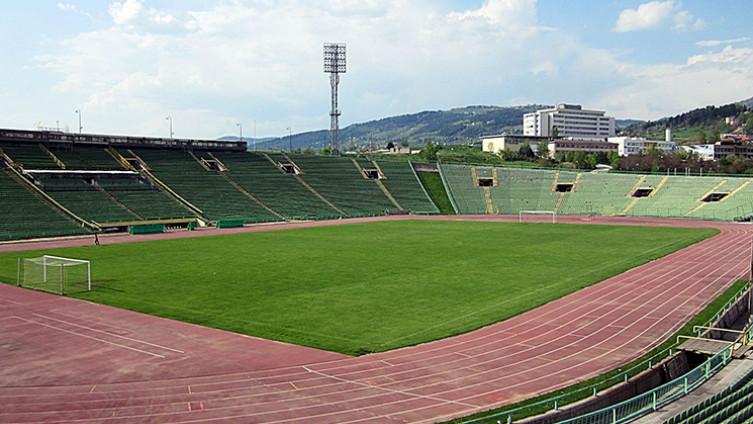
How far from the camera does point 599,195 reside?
77.9 metres

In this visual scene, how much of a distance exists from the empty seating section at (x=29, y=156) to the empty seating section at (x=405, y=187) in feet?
134

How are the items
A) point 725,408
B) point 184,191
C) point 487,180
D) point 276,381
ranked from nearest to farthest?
1. point 725,408
2. point 276,381
3. point 184,191
4. point 487,180

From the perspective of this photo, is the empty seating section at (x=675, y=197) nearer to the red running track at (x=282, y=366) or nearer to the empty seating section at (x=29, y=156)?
the red running track at (x=282, y=366)

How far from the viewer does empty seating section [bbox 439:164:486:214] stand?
3179 inches

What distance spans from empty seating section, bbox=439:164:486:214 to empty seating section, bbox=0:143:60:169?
4719cm

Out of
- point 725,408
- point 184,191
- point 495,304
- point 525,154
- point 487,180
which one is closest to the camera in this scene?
point 725,408

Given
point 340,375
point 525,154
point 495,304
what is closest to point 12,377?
point 340,375

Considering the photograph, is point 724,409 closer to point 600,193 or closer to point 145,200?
point 145,200

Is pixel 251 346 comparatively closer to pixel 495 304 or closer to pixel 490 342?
pixel 490 342

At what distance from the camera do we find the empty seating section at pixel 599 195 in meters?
74.2

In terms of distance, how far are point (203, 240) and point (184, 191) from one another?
21.3m

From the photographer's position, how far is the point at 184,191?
69.1m

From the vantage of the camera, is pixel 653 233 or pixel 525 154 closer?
pixel 653 233

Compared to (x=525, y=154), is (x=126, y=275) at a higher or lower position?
lower
